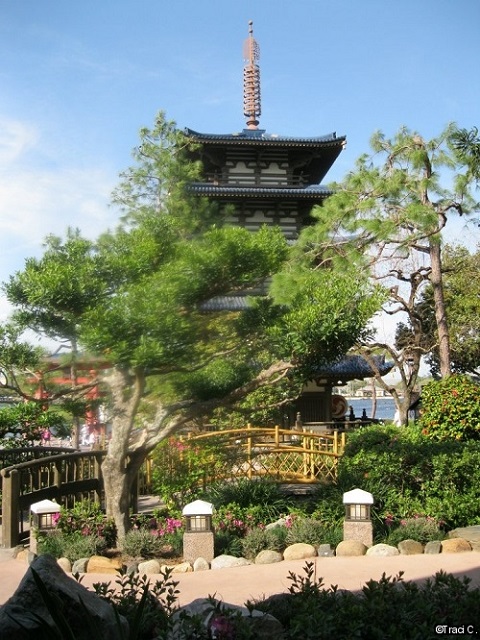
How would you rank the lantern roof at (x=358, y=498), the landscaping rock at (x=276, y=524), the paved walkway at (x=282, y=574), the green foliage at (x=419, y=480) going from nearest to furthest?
1. the paved walkway at (x=282, y=574)
2. the lantern roof at (x=358, y=498)
3. the landscaping rock at (x=276, y=524)
4. the green foliage at (x=419, y=480)

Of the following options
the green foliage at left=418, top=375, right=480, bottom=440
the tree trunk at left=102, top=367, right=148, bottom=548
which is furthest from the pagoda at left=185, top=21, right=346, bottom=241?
the tree trunk at left=102, top=367, right=148, bottom=548

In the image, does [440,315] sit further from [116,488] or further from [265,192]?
[116,488]

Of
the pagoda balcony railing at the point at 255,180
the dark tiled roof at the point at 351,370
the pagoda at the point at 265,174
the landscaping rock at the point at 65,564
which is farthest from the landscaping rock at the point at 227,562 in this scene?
the pagoda balcony railing at the point at 255,180

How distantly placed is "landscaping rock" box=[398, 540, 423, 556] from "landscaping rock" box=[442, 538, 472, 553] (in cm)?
28

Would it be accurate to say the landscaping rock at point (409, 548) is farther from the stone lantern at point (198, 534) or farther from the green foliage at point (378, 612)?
the green foliage at point (378, 612)

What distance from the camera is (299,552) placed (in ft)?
24.7

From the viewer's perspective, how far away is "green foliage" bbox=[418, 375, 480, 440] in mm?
10461

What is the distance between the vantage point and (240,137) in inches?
866

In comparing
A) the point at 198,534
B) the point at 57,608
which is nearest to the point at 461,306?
the point at 198,534

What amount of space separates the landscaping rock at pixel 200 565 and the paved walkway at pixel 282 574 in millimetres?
182

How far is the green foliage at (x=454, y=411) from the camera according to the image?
34.3 ft

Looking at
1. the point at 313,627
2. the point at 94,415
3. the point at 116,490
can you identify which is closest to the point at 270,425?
the point at 94,415

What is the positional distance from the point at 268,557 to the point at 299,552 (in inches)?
16.3

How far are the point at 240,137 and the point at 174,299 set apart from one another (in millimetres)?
15973
